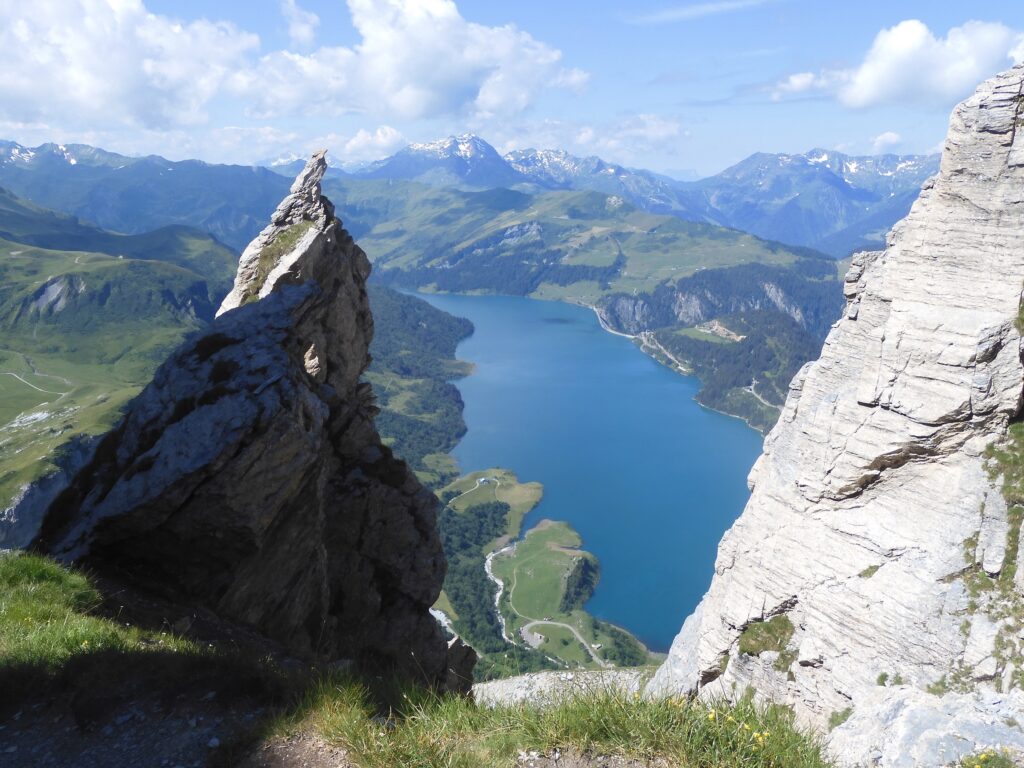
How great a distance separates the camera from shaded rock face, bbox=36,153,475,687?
49.0ft

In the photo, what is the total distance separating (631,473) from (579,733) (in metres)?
136

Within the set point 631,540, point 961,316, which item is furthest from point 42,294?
point 961,316

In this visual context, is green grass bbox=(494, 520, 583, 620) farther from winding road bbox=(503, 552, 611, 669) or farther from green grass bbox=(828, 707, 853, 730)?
green grass bbox=(828, 707, 853, 730)

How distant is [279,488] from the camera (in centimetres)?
1620

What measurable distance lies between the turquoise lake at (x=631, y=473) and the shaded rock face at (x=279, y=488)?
6974 cm

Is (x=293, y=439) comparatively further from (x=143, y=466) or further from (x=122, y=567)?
(x=122, y=567)

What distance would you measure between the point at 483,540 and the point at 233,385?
10329 centimetres

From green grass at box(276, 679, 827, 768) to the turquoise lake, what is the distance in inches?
3307

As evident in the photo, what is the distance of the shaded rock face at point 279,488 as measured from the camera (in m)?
14.9

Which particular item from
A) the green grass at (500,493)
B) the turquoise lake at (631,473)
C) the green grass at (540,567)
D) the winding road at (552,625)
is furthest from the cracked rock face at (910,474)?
the green grass at (500,493)

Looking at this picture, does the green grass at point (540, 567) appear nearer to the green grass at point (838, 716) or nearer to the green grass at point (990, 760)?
the green grass at point (838, 716)

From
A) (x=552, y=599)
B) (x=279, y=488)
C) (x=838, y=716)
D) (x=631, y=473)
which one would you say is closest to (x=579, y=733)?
(x=279, y=488)

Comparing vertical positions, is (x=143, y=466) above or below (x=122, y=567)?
above

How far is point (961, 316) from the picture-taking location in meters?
20.7
